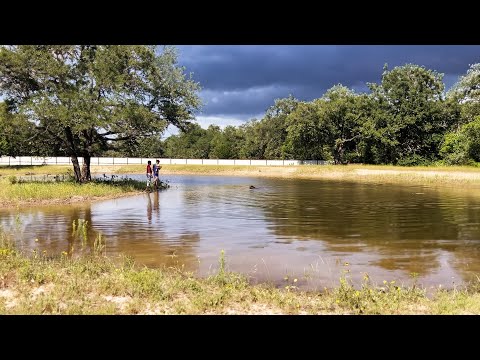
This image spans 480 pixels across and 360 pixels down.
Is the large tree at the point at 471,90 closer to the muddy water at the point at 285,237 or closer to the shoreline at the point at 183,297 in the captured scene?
the muddy water at the point at 285,237

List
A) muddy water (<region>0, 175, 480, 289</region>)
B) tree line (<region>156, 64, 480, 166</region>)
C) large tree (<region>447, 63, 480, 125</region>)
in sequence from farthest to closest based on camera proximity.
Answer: tree line (<region>156, 64, 480, 166</region>) < large tree (<region>447, 63, 480, 125</region>) < muddy water (<region>0, 175, 480, 289</region>)

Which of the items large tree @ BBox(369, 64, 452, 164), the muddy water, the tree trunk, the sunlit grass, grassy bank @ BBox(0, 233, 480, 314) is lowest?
the muddy water

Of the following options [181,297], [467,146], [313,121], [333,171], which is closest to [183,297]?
[181,297]

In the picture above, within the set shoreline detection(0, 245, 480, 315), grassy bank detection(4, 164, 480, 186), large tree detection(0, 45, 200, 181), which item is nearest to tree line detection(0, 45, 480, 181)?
large tree detection(0, 45, 200, 181)

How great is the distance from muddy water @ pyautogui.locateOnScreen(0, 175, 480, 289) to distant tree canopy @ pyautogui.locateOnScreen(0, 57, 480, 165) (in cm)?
850

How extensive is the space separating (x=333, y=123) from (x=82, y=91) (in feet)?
210

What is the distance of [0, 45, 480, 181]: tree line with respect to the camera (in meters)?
27.9

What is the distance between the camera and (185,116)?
33375mm

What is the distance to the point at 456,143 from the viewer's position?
69938 millimetres

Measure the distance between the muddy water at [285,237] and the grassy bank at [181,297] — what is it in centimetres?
143

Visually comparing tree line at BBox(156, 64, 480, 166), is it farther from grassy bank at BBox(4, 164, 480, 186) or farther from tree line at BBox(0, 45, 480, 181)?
grassy bank at BBox(4, 164, 480, 186)

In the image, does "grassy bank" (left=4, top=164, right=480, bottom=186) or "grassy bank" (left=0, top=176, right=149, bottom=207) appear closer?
"grassy bank" (left=0, top=176, right=149, bottom=207)
